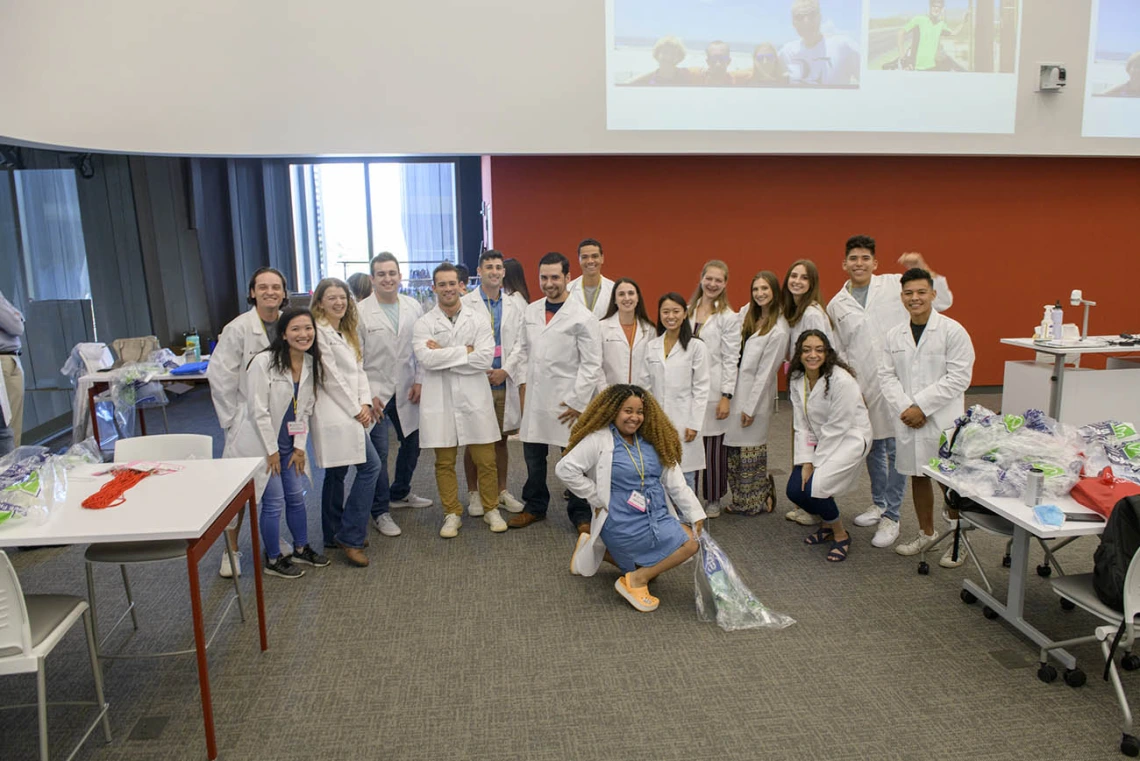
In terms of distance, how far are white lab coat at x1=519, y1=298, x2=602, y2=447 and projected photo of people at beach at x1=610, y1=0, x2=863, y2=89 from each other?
9.27ft

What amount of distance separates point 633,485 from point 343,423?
4.49 ft

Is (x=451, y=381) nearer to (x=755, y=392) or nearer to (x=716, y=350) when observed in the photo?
(x=716, y=350)

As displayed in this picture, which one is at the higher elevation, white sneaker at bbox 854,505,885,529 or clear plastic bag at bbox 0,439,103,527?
clear plastic bag at bbox 0,439,103,527

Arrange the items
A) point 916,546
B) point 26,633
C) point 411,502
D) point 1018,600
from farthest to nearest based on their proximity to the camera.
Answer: point 411,502 → point 916,546 → point 1018,600 → point 26,633

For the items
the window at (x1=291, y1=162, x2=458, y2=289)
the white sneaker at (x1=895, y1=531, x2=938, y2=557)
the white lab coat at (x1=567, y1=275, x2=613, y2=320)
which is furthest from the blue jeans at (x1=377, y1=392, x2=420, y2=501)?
the window at (x1=291, y1=162, x2=458, y2=289)

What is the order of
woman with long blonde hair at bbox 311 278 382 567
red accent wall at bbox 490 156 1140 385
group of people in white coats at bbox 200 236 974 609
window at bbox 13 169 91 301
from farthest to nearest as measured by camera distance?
red accent wall at bbox 490 156 1140 385 → window at bbox 13 169 91 301 → woman with long blonde hair at bbox 311 278 382 567 → group of people in white coats at bbox 200 236 974 609

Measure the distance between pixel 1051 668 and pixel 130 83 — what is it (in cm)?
635

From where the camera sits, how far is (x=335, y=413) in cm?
344

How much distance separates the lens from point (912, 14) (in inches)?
233

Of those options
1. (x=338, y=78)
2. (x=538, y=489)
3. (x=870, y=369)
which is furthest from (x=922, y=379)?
(x=338, y=78)

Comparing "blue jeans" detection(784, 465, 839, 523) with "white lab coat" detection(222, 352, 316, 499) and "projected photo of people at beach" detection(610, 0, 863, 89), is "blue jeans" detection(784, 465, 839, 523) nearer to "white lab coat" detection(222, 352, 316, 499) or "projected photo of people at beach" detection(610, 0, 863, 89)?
"white lab coat" detection(222, 352, 316, 499)

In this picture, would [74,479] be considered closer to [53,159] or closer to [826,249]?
[53,159]

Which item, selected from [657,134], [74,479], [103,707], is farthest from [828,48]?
[103,707]

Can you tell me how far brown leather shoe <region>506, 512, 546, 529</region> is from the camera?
405 cm
